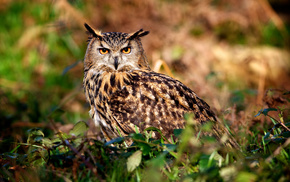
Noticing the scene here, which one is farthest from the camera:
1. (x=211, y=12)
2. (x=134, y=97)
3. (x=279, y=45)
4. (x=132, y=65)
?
(x=279, y=45)

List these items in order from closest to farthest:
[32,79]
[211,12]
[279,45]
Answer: [32,79] → [211,12] → [279,45]

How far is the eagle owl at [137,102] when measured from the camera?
3.11 meters

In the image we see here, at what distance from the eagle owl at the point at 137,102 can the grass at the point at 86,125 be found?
0.54 ft

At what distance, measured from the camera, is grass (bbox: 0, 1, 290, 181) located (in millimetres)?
2281

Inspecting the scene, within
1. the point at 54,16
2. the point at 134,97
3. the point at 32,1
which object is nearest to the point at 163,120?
the point at 134,97

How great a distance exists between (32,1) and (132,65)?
220 inches

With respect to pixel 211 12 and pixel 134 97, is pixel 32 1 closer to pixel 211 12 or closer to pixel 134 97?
pixel 211 12

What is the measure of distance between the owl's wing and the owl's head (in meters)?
0.47

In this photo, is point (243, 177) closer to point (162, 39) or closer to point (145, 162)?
point (145, 162)

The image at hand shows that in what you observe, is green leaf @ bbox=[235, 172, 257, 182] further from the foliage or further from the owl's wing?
the owl's wing

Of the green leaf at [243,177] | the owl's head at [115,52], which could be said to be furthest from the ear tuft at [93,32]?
the green leaf at [243,177]

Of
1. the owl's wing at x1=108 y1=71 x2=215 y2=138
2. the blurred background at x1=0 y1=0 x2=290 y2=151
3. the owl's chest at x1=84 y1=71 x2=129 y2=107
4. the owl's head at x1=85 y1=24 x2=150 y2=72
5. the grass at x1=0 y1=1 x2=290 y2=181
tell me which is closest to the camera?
the grass at x1=0 y1=1 x2=290 y2=181

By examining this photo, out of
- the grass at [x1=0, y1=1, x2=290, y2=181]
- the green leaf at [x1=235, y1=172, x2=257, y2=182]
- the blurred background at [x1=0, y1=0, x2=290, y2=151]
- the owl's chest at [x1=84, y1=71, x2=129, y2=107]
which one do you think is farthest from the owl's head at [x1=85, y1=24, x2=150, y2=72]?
the blurred background at [x1=0, y1=0, x2=290, y2=151]

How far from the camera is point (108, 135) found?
3.03 metres
